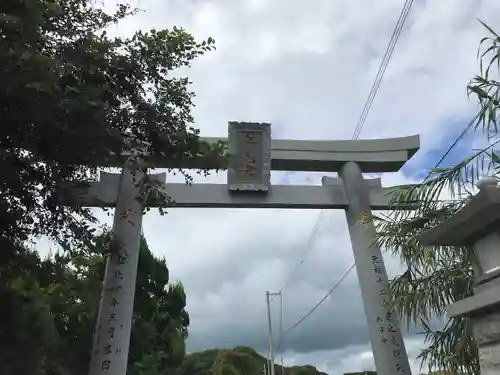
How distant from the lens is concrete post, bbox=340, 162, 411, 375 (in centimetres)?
677

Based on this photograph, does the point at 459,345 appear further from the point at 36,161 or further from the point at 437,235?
the point at 36,161

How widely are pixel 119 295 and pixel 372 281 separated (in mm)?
3606

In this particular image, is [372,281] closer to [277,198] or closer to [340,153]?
[277,198]

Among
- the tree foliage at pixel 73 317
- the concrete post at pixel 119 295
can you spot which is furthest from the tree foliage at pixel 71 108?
the concrete post at pixel 119 295

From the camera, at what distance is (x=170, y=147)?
4.51 meters

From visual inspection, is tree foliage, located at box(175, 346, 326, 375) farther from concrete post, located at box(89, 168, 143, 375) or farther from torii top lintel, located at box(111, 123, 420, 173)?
torii top lintel, located at box(111, 123, 420, 173)

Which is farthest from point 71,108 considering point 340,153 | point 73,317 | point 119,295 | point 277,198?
point 73,317

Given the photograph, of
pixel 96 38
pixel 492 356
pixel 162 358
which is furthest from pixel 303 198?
pixel 162 358

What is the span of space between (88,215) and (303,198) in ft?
13.2

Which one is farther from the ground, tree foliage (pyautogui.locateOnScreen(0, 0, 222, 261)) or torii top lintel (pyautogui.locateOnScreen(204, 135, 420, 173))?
torii top lintel (pyautogui.locateOnScreen(204, 135, 420, 173))

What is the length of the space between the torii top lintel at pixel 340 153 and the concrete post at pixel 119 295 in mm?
2370

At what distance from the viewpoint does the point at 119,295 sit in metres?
6.64

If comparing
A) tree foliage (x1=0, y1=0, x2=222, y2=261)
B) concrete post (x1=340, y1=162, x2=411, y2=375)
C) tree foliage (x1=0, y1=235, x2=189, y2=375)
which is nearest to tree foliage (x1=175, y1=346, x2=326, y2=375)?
tree foliage (x1=0, y1=235, x2=189, y2=375)

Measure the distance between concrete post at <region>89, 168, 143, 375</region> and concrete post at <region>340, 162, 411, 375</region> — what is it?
324cm
